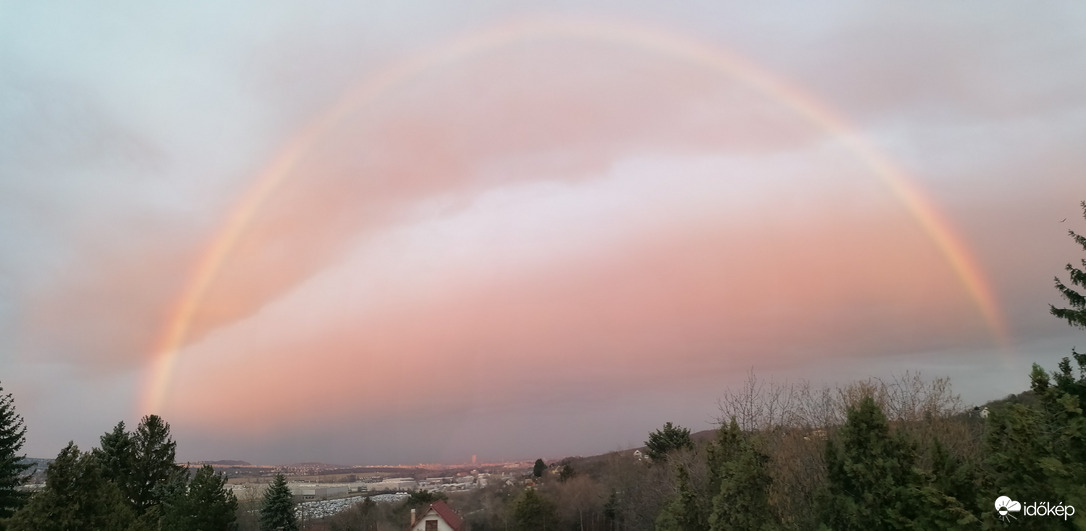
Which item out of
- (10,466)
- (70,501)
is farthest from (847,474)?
(10,466)

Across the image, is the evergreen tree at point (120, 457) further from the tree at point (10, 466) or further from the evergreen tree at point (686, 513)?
the evergreen tree at point (686, 513)

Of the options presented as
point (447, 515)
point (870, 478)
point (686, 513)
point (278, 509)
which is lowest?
point (447, 515)

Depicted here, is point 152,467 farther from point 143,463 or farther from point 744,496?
point 744,496

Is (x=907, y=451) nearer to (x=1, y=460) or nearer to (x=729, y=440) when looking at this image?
(x=729, y=440)

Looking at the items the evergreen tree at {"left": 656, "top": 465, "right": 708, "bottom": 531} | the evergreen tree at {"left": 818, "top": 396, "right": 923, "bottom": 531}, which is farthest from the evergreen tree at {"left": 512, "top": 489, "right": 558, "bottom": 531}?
the evergreen tree at {"left": 818, "top": 396, "right": 923, "bottom": 531}
